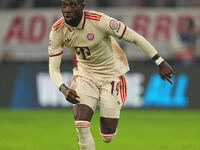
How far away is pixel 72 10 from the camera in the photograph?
293 inches

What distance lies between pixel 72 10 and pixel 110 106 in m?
1.55

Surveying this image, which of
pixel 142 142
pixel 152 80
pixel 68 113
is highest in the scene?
pixel 142 142

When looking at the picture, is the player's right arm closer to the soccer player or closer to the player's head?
the soccer player

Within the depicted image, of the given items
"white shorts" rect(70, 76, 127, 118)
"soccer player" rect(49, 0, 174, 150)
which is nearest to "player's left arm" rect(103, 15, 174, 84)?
"soccer player" rect(49, 0, 174, 150)

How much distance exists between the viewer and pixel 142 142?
1160 cm

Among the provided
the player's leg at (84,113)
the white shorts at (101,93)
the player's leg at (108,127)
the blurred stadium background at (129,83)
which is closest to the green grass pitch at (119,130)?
the blurred stadium background at (129,83)

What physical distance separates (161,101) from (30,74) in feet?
14.0

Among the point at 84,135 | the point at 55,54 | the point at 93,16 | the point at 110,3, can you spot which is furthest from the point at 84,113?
the point at 110,3

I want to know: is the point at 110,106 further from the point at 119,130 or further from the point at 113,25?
the point at 119,130

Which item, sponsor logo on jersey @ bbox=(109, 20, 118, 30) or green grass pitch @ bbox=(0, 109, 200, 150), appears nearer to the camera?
sponsor logo on jersey @ bbox=(109, 20, 118, 30)

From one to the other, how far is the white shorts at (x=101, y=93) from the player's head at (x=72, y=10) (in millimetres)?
925

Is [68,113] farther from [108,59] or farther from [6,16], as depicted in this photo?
[108,59]

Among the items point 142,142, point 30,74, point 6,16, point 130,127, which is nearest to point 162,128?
point 130,127

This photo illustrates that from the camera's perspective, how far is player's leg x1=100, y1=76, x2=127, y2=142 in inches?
321
